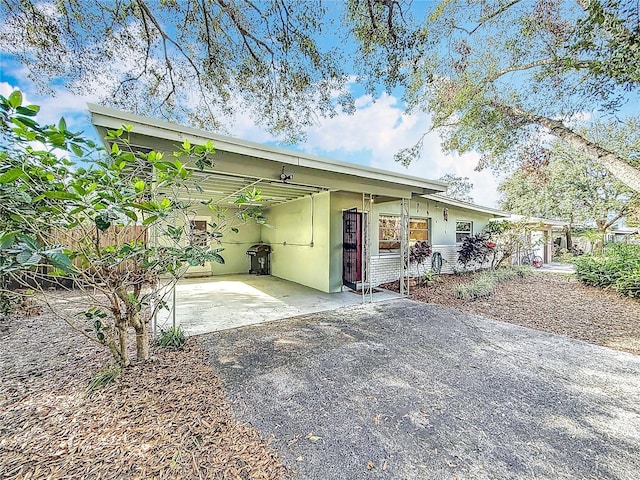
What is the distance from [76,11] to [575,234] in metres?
26.8

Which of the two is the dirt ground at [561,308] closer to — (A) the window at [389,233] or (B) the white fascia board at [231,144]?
(A) the window at [389,233]

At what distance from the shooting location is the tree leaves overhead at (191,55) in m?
4.72

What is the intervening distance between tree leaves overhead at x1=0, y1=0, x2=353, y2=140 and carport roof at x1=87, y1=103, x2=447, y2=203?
221 cm

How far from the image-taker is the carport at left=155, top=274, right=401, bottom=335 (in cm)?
468

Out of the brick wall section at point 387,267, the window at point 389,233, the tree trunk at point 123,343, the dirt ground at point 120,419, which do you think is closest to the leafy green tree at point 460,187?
the brick wall section at point 387,267

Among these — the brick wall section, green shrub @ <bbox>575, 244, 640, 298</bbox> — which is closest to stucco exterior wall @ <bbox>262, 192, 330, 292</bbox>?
the brick wall section

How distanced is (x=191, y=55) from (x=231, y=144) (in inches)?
158

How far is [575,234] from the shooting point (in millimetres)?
19016

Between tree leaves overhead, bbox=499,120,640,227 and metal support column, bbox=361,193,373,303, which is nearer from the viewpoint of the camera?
metal support column, bbox=361,193,373,303

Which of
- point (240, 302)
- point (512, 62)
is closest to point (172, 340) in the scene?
point (240, 302)

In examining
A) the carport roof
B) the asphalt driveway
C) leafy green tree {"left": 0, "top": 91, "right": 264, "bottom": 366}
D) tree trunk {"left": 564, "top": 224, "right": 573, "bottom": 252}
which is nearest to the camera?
leafy green tree {"left": 0, "top": 91, "right": 264, "bottom": 366}

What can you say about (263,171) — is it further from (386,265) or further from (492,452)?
(386,265)

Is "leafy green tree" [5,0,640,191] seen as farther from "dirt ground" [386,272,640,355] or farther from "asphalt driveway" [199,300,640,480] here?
"asphalt driveway" [199,300,640,480]

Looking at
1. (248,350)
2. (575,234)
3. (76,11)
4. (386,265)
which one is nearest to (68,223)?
(248,350)
